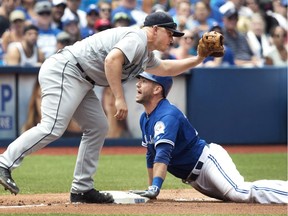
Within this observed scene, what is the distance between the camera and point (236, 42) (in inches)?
562

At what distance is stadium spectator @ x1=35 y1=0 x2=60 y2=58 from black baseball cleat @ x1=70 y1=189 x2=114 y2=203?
264 inches

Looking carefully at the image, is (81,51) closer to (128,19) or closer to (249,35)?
(128,19)

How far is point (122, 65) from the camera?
632 centimetres

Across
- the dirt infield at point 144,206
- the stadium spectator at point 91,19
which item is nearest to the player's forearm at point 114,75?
the dirt infield at point 144,206

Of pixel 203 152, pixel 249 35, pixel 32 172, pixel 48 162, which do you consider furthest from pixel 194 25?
pixel 203 152

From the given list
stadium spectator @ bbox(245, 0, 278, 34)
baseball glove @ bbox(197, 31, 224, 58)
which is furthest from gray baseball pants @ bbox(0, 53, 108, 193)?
stadium spectator @ bbox(245, 0, 278, 34)

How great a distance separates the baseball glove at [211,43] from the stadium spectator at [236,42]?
22.9 feet

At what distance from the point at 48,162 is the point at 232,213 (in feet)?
18.3

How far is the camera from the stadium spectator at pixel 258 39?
1479 cm

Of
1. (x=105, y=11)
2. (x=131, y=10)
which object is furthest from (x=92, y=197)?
(x=131, y=10)

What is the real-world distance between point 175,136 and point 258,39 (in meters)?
8.77

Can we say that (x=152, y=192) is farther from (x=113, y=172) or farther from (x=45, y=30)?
(x=45, y=30)

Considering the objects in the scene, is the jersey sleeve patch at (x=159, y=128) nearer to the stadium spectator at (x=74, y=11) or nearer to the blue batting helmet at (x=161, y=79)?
the blue batting helmet at (x=161, y=79)

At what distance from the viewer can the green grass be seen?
858 cm
